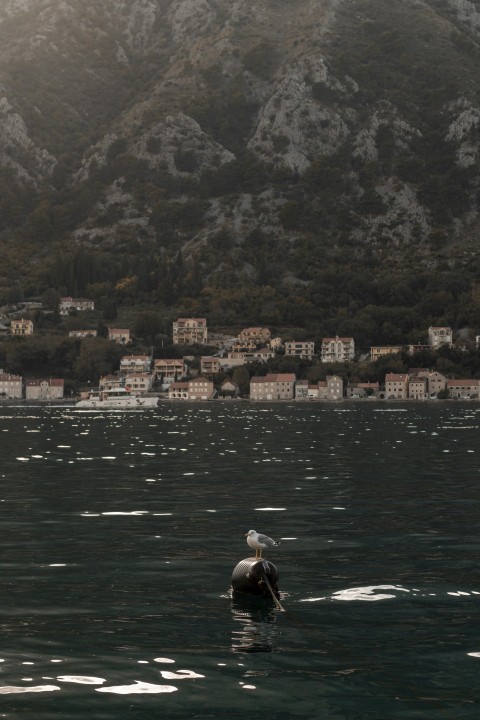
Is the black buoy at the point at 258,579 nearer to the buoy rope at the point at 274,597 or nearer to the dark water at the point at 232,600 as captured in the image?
the buoy rope at the point at 274,597

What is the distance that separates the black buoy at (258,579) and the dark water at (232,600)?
333mm

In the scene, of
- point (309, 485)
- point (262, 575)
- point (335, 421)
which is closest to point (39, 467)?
point (309, 485)

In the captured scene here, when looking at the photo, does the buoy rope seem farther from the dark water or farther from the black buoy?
the dark water

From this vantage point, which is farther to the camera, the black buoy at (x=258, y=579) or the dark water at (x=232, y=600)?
the black buoy at (x=258, y=579)

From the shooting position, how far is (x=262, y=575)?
2405 centimetres

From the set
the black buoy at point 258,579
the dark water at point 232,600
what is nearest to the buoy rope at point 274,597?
the black buoy at point 258,579

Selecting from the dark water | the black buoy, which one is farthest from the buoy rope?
the dark water

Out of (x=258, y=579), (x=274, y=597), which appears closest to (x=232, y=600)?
(x=258, y=579)

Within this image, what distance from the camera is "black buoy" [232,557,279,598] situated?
948 inches

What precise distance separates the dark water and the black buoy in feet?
1.09

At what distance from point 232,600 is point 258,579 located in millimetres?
822

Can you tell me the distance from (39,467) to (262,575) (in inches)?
1528

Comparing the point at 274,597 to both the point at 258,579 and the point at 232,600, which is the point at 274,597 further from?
the point at 232,600

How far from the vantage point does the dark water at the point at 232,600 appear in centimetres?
1733
